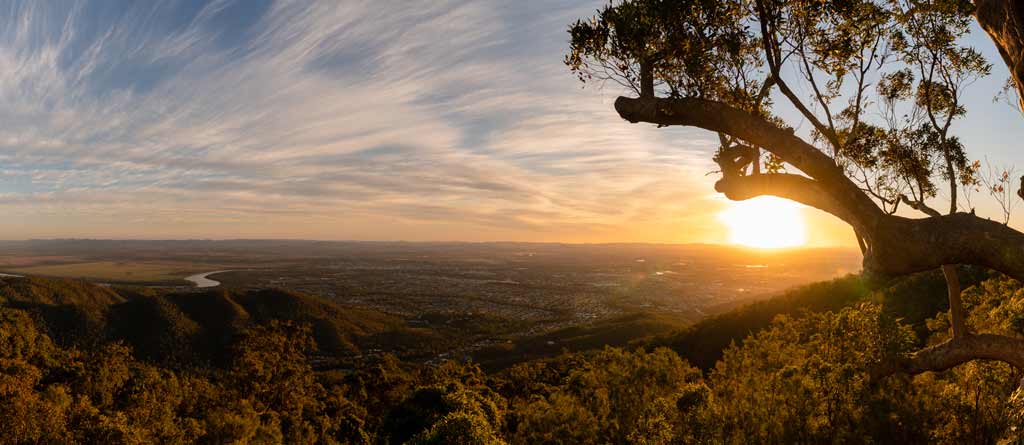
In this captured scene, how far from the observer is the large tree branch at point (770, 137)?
7.64 meters

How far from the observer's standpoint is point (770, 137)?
790 cm

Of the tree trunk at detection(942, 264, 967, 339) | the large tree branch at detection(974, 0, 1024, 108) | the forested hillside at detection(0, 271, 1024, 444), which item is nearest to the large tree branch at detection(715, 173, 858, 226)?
the forested hillside at detection(0, 271, 1024, 444)

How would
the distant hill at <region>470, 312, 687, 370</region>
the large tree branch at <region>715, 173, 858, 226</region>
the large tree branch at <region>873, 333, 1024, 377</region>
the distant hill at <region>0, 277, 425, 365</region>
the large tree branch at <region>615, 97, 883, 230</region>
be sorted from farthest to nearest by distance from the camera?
1. the distant hill at <region>0, 277, 425, 365</region>
2. the distant hill at <region>470, 312, 687, 370</region>
3. the large tree branch at <region>715, 173, 858, 226</region>
4. the large tree branch at <region>873, 333, 1024, 377</region>
5. the large tree branch at <region>615, 97, 883, 230</region>

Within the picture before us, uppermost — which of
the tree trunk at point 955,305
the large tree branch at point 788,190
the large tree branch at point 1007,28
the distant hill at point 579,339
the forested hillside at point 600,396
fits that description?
the large tree branch at point 1007,28

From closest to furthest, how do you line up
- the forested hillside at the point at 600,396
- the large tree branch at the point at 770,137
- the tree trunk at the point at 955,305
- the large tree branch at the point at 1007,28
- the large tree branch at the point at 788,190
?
the large tree branch at the point at 1007,28, the large tree branch at the point at 770,137, the large tree branch at the point at 788,190, the tree trunk at the point at 955,305, the forested hillside at the point at 600,396

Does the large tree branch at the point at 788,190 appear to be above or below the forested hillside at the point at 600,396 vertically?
above

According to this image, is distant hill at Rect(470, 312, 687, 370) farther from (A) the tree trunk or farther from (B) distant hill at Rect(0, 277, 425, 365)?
(A) the tree trunk

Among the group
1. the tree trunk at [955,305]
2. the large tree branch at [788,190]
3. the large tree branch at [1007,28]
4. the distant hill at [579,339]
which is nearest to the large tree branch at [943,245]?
the large tree branch at [788,190]

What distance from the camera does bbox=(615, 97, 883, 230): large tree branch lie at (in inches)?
301

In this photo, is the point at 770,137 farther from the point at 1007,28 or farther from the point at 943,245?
the point at 1007,28

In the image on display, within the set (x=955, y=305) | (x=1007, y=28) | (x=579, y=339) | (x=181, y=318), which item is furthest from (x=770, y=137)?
(x=181, y=318)

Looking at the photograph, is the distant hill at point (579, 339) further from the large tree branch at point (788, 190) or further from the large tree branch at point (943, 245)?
the large tree branch at point (943, 245)

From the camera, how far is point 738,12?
10695 millimetres

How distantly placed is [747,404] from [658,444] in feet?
20.0
